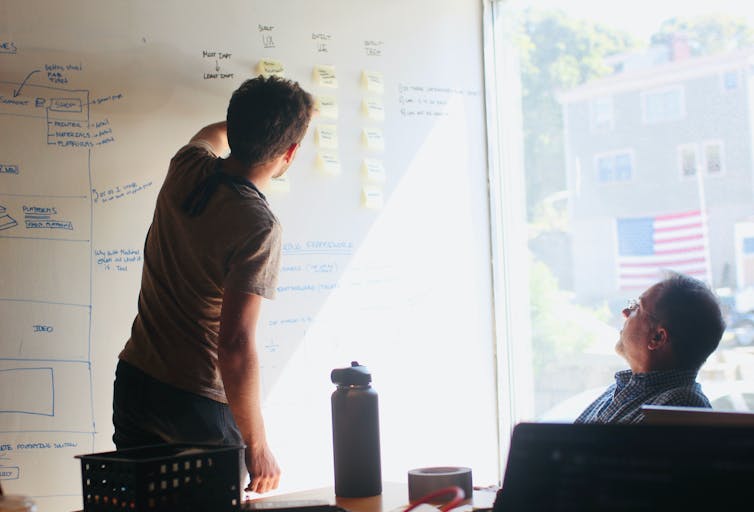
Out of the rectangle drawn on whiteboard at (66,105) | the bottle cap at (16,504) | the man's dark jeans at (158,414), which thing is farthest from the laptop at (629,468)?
the rectangle drawn on whiteboard at (66,105)

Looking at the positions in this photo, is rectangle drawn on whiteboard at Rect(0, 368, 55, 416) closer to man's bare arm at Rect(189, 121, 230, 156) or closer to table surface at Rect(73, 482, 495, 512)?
man's bare arm at Rect(189, 121, 230, 156)

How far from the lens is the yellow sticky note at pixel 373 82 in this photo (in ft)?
9.70

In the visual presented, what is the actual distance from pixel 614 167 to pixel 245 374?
1956 millimetres

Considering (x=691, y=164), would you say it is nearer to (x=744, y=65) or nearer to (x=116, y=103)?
(x=744, y=65)

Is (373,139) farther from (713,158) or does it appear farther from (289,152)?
(713,158)

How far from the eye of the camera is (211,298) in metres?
2.01

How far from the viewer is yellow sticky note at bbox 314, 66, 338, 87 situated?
2846 mm

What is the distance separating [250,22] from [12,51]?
2.53 feet

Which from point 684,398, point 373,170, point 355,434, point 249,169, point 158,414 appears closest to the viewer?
point 355,434

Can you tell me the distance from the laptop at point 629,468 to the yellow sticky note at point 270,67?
2.02 meters

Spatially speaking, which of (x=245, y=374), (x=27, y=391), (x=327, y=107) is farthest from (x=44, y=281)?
(x=327, y=107)

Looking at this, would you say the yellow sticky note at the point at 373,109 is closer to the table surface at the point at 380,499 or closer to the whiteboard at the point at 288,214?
the whiteboard at the point at 288,214

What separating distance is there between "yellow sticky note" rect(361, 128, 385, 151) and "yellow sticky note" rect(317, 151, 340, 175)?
142 millimetres

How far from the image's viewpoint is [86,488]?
1.24 meters
